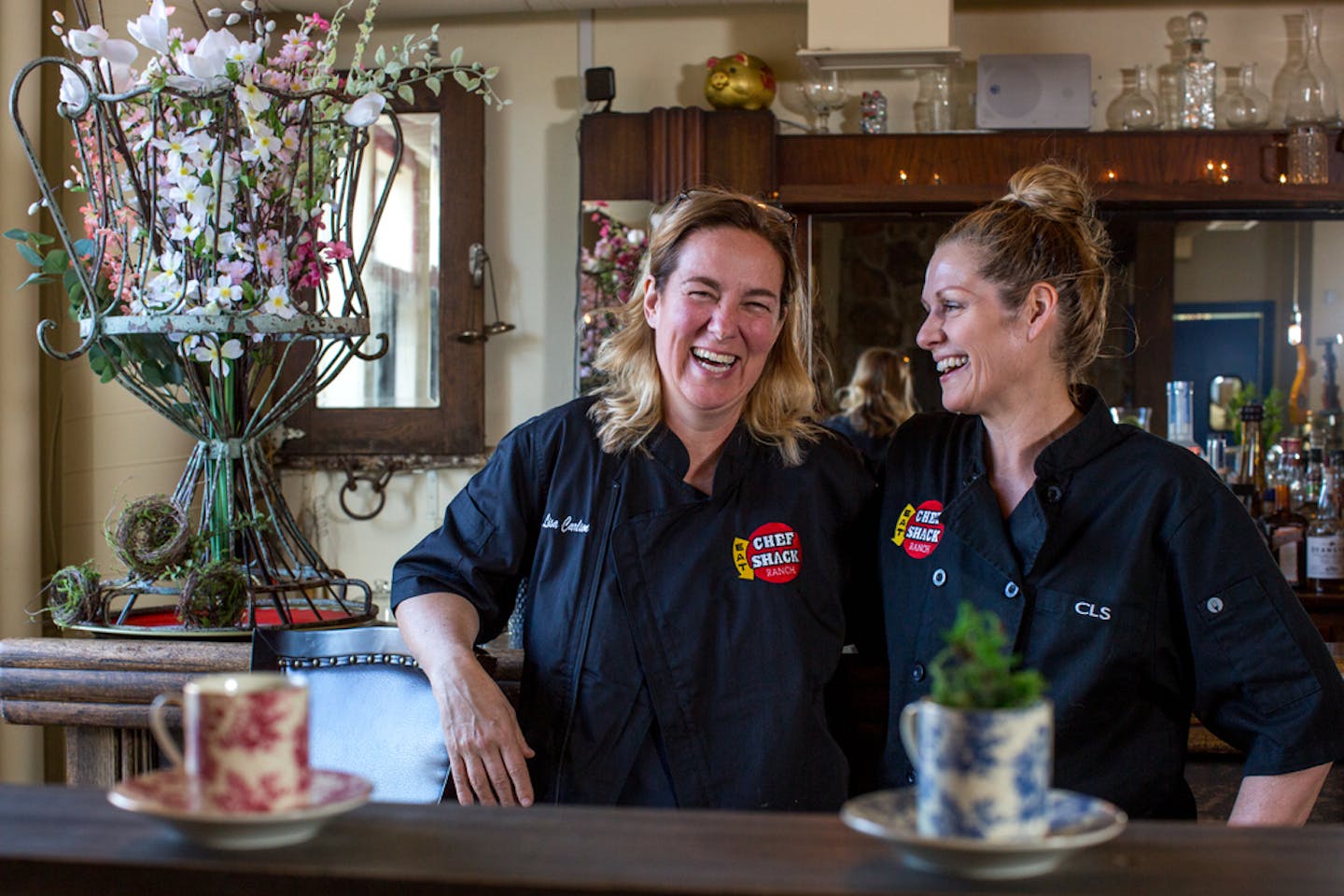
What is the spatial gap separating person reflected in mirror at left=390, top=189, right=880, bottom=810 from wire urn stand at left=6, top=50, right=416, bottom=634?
0.37 m

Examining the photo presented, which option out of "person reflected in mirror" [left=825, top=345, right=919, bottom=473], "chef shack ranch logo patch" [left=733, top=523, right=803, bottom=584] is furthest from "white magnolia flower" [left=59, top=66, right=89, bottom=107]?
"person reflected in mirror" [left=825, top=345, right=919, bottom=473]

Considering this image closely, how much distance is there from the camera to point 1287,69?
15.0 feet

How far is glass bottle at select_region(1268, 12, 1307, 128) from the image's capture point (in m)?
4.53

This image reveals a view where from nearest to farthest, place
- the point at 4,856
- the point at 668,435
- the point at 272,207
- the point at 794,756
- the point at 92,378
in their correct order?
the point at 4,856 < the point at 794,756 < the point at 668,435 < the point at 272,207 < the point at 92,378

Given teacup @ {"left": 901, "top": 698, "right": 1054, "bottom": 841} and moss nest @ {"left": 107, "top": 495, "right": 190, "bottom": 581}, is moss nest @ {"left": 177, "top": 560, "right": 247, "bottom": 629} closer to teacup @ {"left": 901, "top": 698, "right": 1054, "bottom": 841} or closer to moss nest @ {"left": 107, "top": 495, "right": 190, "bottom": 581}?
moss nest @ {"left": 107, "top": 495, "right": 190, "bottom": 581}

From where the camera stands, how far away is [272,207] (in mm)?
1923

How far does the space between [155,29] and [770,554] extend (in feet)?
3.42

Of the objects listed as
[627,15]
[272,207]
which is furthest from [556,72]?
[272,207]

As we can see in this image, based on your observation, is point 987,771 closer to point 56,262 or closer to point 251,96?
point 251,96

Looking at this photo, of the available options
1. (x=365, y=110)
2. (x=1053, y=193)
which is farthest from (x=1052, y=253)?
(x=365, y=110)

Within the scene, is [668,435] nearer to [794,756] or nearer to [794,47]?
[794,756]

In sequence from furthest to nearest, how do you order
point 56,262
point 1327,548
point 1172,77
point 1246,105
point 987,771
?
point 1172,77, point 1246,105, point 1327,548, point 56,262, point 987,771

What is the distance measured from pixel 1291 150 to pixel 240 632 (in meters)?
3.67

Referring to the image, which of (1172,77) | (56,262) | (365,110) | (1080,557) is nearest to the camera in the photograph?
(1080,557)
